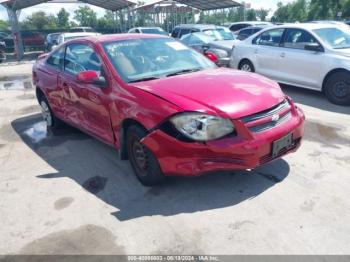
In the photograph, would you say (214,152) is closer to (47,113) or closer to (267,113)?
(267,113)

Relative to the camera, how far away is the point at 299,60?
7324 mm

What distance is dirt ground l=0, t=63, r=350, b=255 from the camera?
9.47ft

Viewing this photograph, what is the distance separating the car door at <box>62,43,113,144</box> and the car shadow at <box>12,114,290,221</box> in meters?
0.40

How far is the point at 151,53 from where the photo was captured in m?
4.35

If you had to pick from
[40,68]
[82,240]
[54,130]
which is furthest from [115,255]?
[40,68]

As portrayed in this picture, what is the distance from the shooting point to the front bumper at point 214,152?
3.16m

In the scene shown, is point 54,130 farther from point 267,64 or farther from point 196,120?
point 267,64

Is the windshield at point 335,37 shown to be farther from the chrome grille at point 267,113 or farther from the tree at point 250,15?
the tree at point 250,15

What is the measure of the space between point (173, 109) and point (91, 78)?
4.14ft

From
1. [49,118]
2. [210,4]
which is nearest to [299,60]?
[49,118]

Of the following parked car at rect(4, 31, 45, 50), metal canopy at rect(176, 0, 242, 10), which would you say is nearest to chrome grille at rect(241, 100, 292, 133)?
metal canopy at rect(176, 0, 242, 10)

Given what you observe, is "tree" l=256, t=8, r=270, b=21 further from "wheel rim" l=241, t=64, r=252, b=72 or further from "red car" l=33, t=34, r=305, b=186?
"red car" l=33, t=34, r=305, b=186

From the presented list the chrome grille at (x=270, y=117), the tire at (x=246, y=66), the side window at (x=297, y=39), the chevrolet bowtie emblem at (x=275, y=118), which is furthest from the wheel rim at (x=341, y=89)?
the chevrolet bowtie emblem at (x=275, y=118)

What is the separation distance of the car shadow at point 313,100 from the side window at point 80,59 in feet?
14.8
